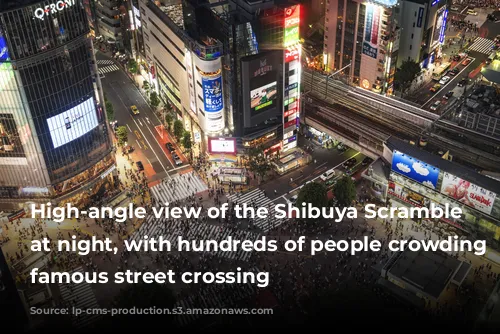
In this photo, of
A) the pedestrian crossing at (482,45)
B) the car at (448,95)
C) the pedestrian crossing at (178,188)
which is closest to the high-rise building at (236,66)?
the pedestrian crossing at (178,188)

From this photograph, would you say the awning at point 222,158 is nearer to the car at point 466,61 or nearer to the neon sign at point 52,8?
the neon sign at point 52,8

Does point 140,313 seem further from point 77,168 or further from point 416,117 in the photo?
point 416,117

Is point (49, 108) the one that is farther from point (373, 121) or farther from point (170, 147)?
point (373, 121)

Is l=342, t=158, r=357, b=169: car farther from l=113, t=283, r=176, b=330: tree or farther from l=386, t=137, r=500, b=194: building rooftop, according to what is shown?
l=113, t=283, r=176, b=330: tree

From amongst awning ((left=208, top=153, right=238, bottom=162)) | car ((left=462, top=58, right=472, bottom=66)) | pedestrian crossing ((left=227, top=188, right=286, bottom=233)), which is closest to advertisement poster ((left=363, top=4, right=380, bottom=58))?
car ((left=462, top=58, right=472, bottom=66))

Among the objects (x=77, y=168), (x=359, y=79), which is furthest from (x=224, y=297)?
(x=359, y=79)

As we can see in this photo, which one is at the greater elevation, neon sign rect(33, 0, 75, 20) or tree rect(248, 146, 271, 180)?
neon sign rect(33, 0, 75, 20)
